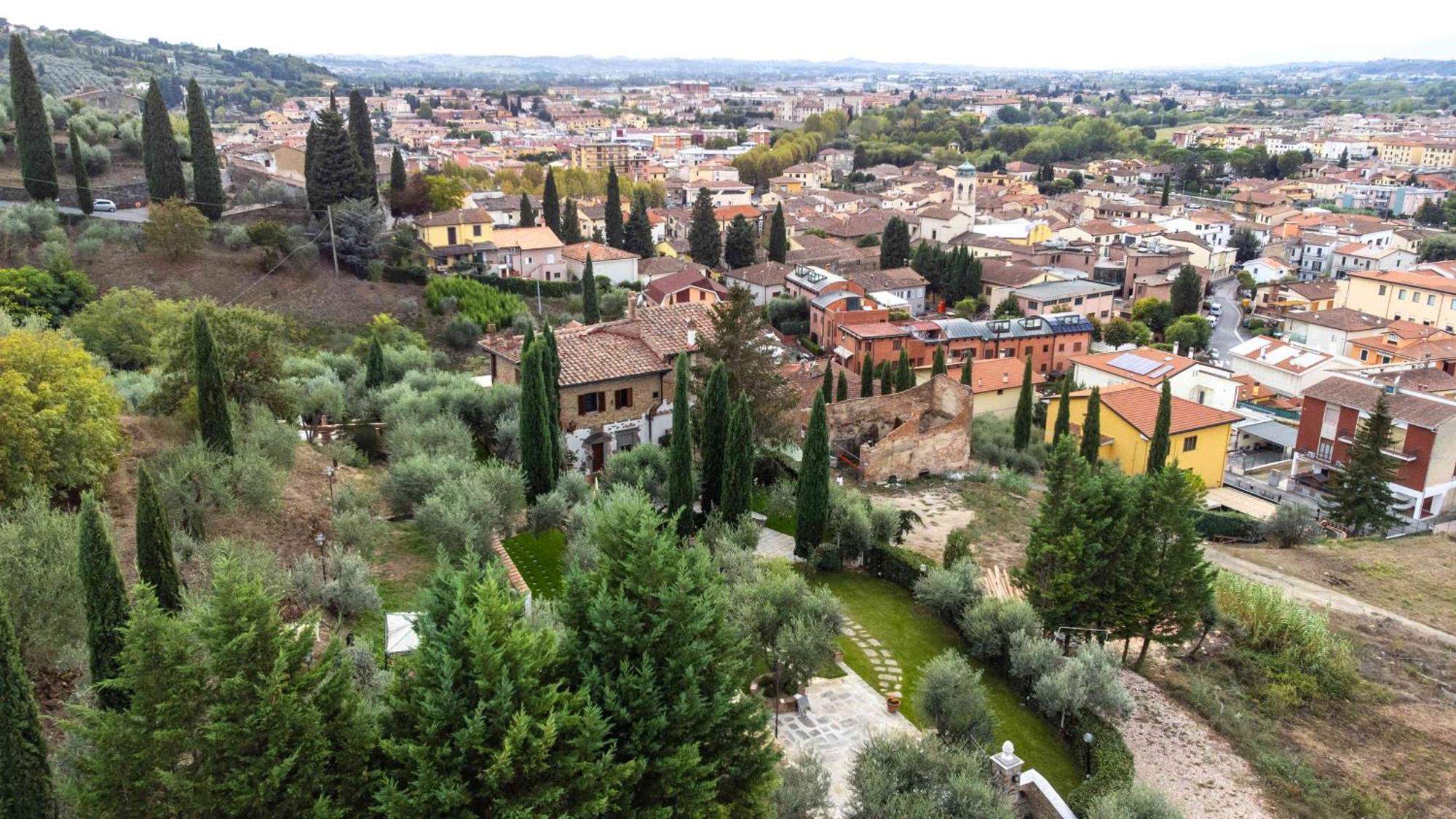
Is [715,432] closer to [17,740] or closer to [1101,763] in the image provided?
[1101,763]

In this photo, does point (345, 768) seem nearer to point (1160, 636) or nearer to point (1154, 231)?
point (1160, 636)

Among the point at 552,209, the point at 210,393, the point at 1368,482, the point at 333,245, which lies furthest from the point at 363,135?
the point at 1368,482

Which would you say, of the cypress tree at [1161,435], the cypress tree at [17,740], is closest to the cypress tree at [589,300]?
the cypress tree at [1161,435]

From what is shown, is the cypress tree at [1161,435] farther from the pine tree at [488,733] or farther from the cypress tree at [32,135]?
the cypress tree at [32,135]

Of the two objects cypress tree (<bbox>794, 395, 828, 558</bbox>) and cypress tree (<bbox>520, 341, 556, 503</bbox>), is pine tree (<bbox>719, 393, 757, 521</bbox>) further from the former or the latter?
cypress tree (<bbox>520, 341, 556, 503</bbox>)

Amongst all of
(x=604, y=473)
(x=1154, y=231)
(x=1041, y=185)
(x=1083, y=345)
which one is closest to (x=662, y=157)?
(x=1041, y=185)

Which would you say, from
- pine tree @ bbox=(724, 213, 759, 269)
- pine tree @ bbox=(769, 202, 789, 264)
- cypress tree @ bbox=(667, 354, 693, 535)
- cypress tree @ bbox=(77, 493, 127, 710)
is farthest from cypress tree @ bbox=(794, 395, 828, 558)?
pine tree @ bbox=(769, 202, 789, 264)
